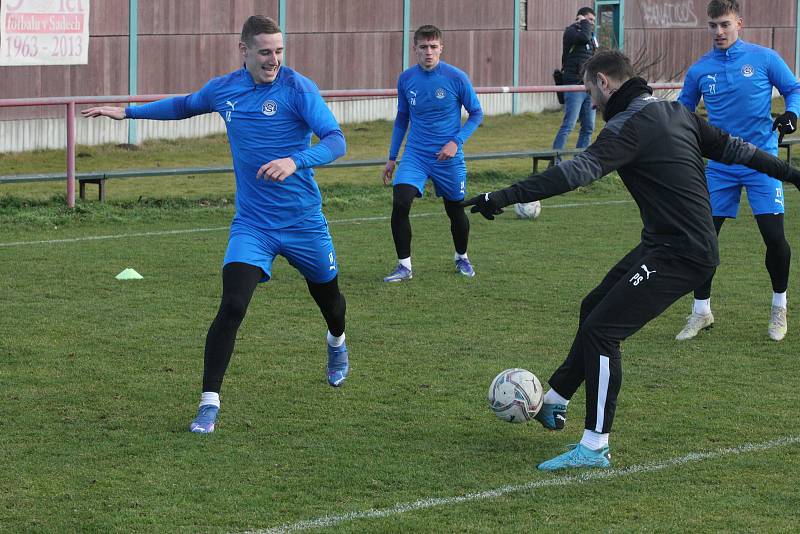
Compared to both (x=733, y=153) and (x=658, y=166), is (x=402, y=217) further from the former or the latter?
(x=658, y=166)

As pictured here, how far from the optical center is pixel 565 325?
31.4ft

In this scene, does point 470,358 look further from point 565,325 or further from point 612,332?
point 612,332

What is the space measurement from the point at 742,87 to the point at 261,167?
398 cm

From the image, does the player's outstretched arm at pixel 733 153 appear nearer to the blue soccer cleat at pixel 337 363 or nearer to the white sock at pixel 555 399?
the white sock at pixel 555 399

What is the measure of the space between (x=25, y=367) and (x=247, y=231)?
1948mm

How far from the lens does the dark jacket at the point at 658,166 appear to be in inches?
230

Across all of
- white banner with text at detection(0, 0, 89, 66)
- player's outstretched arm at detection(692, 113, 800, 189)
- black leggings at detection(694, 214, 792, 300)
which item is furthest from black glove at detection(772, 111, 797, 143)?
white banner with text at detection(0, 0, 89, 66)

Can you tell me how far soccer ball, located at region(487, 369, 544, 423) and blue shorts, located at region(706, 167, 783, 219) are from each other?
2.82 m

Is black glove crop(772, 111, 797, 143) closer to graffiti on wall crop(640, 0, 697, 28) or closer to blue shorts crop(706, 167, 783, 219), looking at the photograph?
blue shorts crop(706, 167, 783, 219)

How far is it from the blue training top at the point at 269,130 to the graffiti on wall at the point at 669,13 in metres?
22.7

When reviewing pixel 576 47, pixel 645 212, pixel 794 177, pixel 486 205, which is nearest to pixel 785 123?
pixel 794 177

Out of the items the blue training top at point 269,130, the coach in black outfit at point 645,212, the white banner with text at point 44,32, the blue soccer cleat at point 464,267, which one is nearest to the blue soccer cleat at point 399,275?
the blue soccer cleat at point 464,267

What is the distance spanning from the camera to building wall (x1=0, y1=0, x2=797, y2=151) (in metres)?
20.2

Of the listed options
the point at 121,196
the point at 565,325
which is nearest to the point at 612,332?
the point at 565,325
